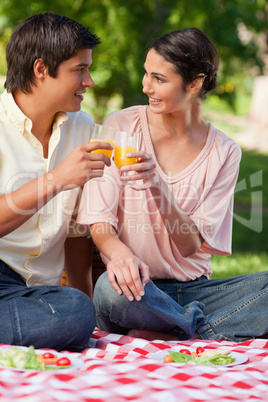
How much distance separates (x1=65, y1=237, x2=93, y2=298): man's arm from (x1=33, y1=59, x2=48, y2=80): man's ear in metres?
1.00

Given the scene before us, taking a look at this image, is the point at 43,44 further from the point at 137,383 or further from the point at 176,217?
the point at 137,383

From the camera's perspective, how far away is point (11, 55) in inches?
130

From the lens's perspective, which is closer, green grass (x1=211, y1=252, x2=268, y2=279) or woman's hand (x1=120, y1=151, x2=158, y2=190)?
woman's hand (x1=120, y1=151, x2=158, y2=190)

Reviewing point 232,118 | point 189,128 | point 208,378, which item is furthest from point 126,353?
point 232,118

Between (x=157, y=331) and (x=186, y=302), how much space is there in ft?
1.06

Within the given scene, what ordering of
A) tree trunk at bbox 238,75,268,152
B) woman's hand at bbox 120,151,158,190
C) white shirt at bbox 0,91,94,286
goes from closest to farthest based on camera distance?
woman's hand at bbox 120,151,158,190, white shirt at bbox 0,91,94,286, tree trunk at bbox 238,75,268,152

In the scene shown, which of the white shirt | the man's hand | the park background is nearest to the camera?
the man's hand

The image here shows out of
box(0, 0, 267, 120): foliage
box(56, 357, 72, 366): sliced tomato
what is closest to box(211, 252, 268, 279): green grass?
box(0, 0, 267, 120): foliage

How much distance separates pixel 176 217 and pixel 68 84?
2.99 ft

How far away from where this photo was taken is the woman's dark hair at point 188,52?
344cm

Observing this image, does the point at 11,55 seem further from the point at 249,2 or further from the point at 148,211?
the point at 249,2

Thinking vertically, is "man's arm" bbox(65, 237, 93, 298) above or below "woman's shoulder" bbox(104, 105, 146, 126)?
below

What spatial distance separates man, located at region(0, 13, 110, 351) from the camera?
295cm

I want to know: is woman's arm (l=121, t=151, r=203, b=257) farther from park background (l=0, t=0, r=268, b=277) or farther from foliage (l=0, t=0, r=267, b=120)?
foliage (l=0, t=0, r=267, b=120)
